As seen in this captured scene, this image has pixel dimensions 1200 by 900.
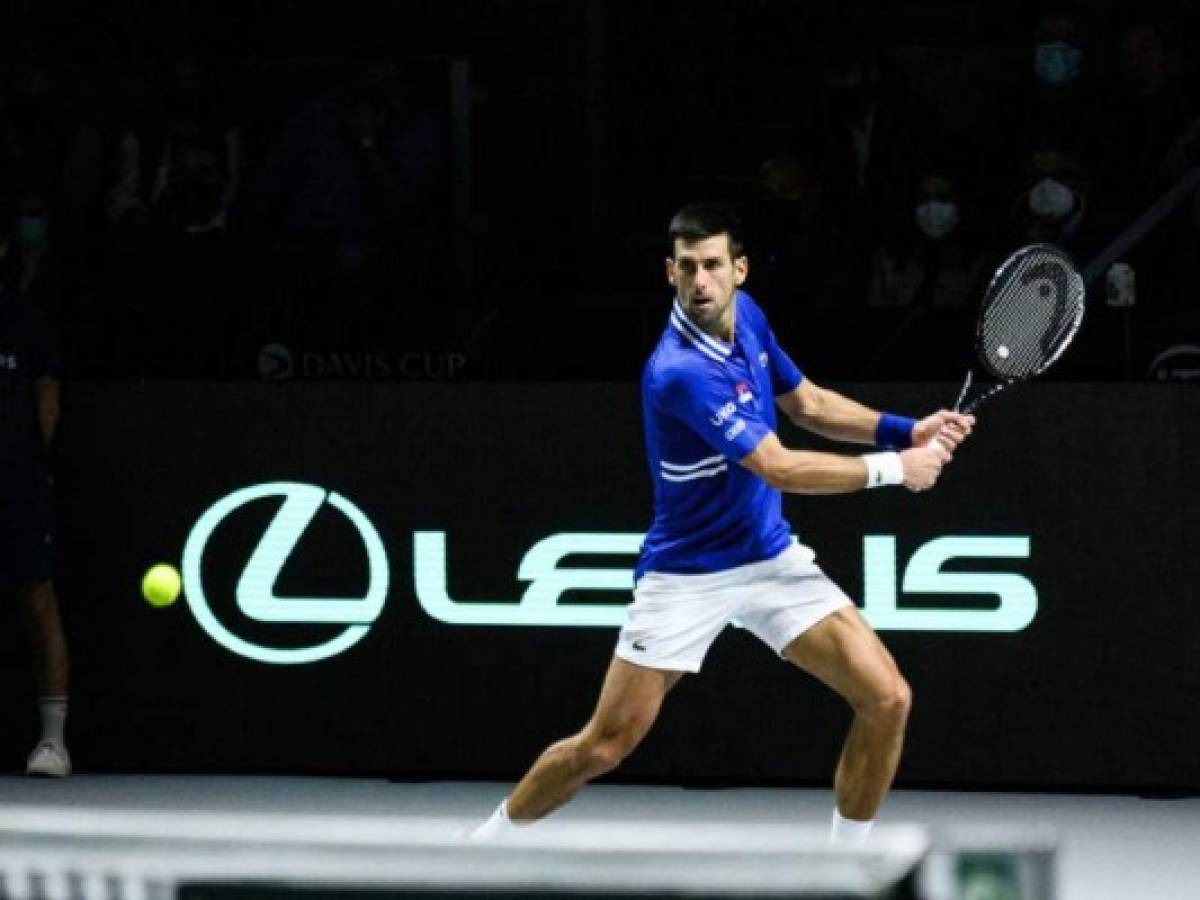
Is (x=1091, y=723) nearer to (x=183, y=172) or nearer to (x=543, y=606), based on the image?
(x=543, y=606)

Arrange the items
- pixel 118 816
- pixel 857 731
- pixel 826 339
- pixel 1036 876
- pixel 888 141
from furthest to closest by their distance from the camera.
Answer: pixel 888 141 < pixel 826 339 < pixel 857 731 < pixel 118 816 < pixel 1036 876

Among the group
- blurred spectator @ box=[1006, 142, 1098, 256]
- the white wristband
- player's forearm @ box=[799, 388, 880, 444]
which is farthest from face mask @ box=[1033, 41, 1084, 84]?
the white wristband

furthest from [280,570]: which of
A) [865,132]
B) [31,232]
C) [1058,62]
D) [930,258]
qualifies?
[1058,62]

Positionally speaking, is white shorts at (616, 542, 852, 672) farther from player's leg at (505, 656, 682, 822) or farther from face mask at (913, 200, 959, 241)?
face mask at (913, 200, 959, 241)

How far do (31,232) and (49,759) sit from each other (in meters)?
2.95

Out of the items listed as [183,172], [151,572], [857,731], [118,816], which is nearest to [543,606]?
[151,572]

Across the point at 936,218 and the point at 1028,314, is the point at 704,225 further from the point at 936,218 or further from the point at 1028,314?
the point at 936,218

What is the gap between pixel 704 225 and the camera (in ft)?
21.0

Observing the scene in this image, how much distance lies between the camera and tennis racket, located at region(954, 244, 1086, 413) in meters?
6.79

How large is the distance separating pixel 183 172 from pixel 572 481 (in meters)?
2.79

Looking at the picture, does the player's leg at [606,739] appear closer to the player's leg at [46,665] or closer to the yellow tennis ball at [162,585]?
the yellow tennis ball at [162,585]

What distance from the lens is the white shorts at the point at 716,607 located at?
258 inches

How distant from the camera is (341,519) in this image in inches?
342

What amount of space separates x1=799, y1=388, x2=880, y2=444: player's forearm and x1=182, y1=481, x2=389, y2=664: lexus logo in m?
2.19
